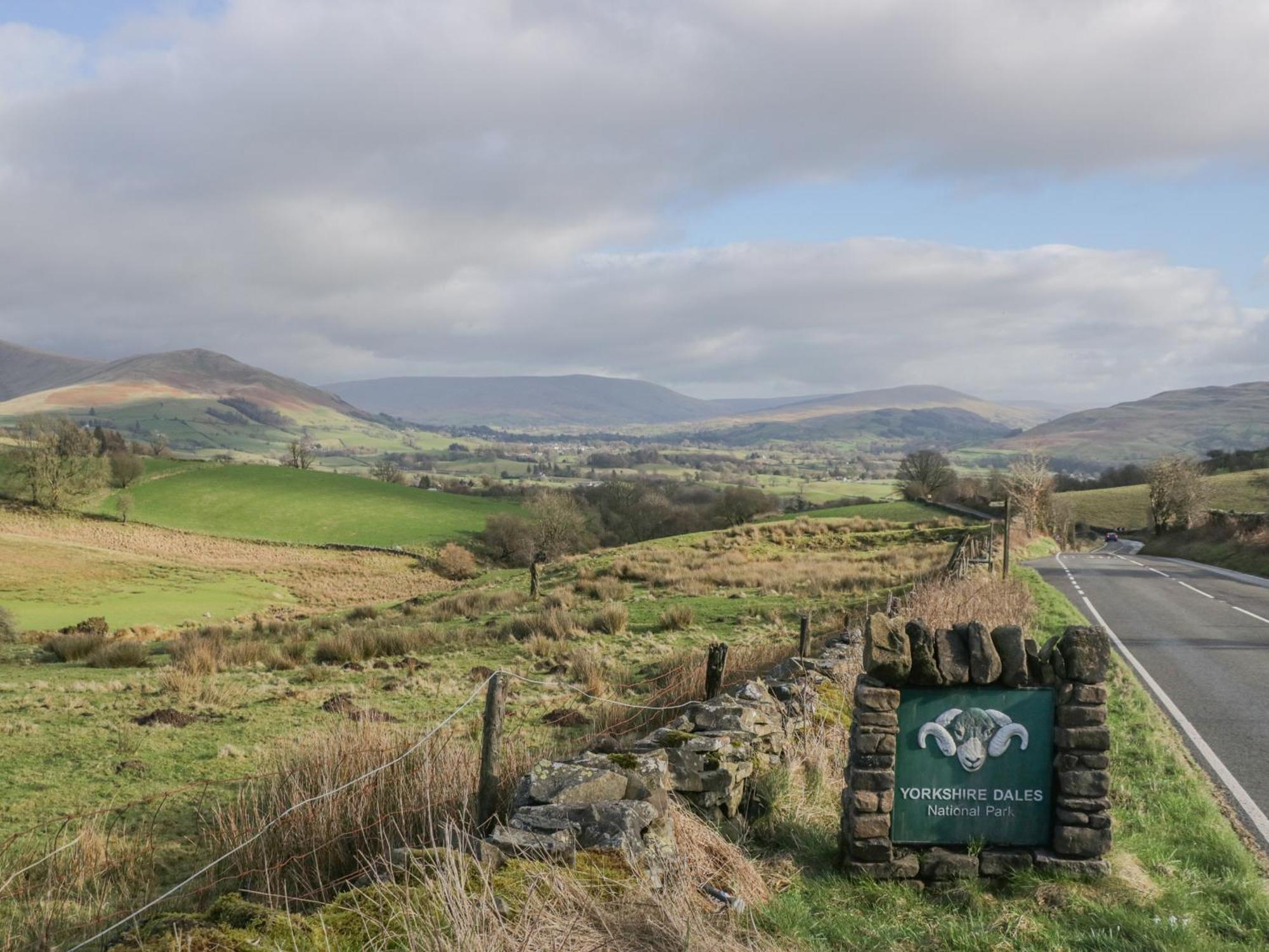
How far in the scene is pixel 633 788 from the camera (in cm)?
624

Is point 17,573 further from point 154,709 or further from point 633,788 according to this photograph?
point 633,788

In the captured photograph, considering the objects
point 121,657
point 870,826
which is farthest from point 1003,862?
point 121,657

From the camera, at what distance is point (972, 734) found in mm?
6641

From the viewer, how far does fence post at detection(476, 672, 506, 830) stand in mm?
6582

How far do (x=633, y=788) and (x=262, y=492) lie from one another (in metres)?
90.4

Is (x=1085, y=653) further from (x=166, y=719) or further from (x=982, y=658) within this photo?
(x=166, y=719)

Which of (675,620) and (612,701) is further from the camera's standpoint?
(675,620)

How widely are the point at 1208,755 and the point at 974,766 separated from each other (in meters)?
5.63

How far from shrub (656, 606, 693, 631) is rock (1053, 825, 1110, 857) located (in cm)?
1682

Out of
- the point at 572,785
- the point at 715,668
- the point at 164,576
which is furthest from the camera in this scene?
the point at 164,576

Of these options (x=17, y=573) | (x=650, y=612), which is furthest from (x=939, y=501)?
(x=17, y=573)

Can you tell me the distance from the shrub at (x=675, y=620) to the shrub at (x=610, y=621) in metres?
0.98

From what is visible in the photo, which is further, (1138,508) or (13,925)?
(1138,508)

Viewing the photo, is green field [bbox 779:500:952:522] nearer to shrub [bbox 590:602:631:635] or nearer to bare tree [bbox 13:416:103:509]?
shrub [bbox 590:602:631:635]
